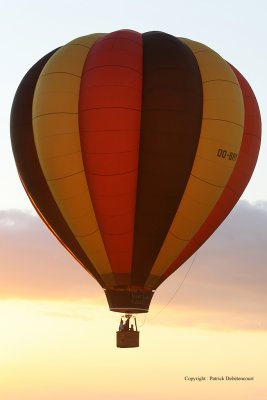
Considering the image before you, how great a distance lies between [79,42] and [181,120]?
4.77m

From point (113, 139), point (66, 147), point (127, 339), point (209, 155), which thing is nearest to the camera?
point (113, 139)

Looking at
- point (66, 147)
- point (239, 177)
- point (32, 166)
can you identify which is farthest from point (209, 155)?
point (32, 166)

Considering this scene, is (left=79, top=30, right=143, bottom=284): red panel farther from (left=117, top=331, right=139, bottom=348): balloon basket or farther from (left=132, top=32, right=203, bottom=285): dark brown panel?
(left=117, top=331, right=139, bottom=348): balloon basket

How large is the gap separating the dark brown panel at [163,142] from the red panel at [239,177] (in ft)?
5.35

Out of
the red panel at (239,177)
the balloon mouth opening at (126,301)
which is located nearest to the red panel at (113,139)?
the balloon mouth opening at (126,301)

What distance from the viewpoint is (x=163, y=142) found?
186 ft

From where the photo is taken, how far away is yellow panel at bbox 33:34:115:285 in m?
57.1

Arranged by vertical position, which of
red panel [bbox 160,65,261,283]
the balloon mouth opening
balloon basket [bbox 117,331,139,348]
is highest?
red panel [bbox 160,65,261,283]

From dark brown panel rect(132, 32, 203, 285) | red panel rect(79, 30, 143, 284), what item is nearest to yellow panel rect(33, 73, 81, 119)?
red panel rect(79, 30, 143, 284)

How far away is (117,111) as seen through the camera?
56.6m

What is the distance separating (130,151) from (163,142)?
111 cm

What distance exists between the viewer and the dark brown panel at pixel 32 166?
190 ft

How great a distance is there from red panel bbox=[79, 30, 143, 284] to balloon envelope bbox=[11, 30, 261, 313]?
0.11ft

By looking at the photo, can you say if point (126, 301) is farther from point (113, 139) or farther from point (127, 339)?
point (113, 139)
